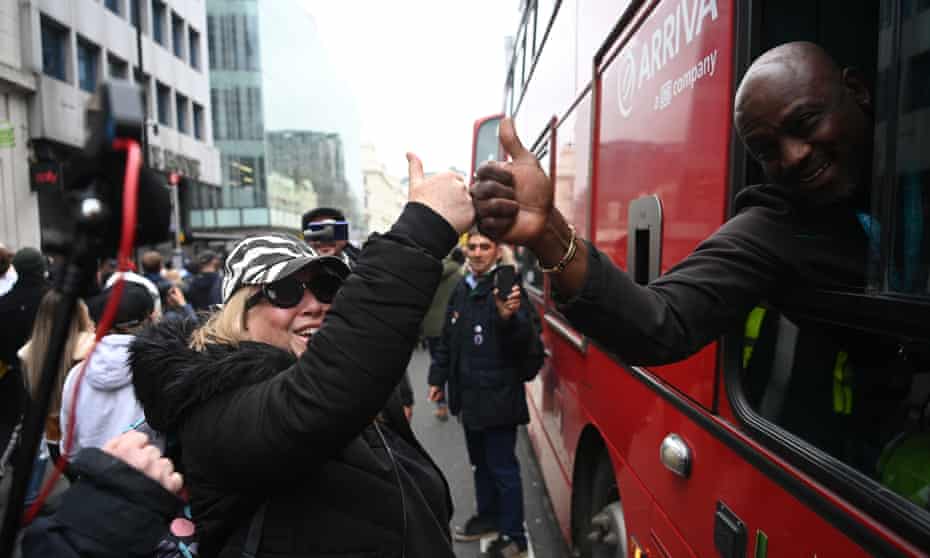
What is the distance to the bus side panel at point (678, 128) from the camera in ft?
5.06

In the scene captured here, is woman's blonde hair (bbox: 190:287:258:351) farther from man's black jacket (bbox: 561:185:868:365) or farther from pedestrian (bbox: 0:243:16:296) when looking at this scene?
pedestrian (bbox: 0:243:16:296)

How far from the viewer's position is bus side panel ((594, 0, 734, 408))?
154 centimetres

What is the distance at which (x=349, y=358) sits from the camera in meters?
1.02

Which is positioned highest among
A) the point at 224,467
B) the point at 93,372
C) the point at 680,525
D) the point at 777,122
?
the point at 777,122

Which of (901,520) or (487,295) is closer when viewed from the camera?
(901,520)

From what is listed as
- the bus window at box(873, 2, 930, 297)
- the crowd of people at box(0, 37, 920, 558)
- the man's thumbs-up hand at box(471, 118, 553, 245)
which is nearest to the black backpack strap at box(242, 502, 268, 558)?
the crowd of people at box(0, 37, 920, 558)

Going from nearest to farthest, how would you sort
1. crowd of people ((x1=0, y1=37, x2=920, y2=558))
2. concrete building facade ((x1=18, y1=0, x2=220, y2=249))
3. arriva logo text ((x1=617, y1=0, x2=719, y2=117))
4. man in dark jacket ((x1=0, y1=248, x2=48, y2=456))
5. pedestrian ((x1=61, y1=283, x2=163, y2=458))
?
crowd of people ((x1=0, y1=37, x2=920, y2=558)) < arriva logo text ((x1=617, y1=0, x2=719, y2=117)) < pedestrian ((x1=61, y1=283, x2=163, y2=458)) < man in dark jacket ((x1=0, y1=248, x2=48, y2=456)) < concrete building facade ((x1=18, y1=0, x2=220, y2=249))

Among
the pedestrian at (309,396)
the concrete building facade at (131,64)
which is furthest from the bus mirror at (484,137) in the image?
the pedestrian at (309,396)

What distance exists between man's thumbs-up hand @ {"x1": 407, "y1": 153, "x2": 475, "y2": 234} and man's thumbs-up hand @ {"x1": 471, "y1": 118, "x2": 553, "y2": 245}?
35mm

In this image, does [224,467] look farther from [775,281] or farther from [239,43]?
[239,43]

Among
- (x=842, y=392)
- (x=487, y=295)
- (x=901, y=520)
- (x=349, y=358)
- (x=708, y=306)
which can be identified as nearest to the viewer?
(x=901, y=520)

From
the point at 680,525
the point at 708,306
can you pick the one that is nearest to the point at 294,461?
the point at 708,306

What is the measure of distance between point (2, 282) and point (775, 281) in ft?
18.5

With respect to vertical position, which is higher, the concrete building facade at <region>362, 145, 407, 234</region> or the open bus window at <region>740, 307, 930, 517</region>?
the concrete building facade at <region>362, 145, 407, 234</region>
